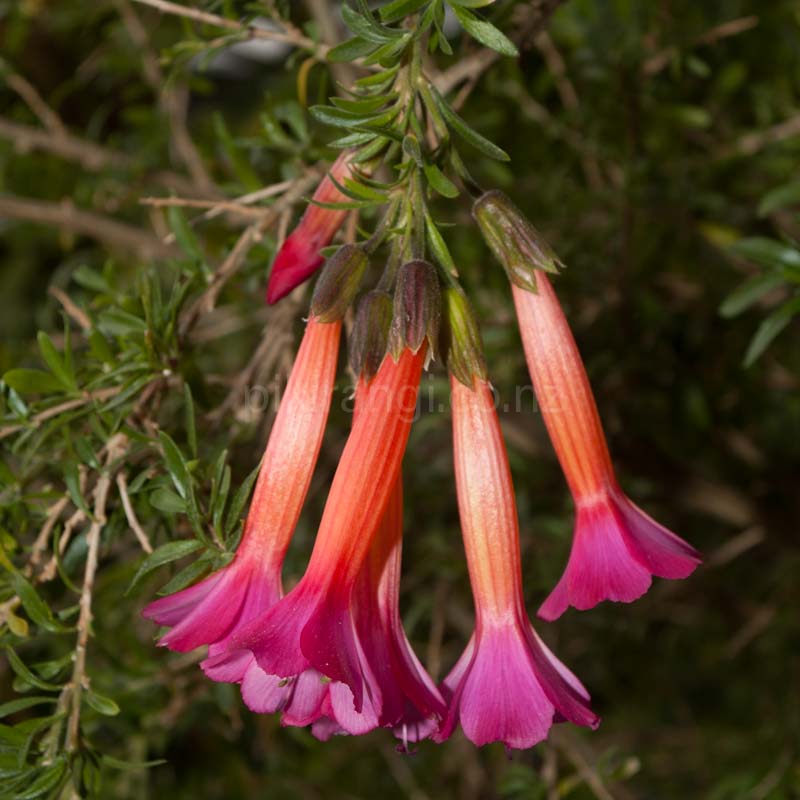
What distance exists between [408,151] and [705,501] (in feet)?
5.06

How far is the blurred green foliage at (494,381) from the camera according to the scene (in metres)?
1.14

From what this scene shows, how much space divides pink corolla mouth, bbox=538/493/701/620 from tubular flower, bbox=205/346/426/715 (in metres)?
0.22

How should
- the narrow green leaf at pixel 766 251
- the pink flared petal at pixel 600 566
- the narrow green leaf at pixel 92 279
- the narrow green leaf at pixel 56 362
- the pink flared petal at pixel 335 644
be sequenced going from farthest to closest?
the narrow green leaf at pixel 92 279, the narrow green leaf at pixel 766 251, the narrow green leaf at pixel 56 362, the pink flared petal at pixel 600 566, the pink flared petal at pixel 335 644

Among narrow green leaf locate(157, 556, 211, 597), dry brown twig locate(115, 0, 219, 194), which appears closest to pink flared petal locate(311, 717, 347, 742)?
narrow green leaf locate(157, 556, 211, 597)

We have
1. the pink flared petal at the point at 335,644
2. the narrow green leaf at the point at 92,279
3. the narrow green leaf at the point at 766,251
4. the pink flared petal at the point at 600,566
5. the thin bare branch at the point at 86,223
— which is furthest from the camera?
the thin bare branch at the point at 86,223

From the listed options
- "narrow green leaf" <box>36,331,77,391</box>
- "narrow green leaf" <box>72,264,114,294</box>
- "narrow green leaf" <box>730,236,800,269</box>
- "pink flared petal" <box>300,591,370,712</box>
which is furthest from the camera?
"narrow green leaf" <box>72,264,114,294</box>

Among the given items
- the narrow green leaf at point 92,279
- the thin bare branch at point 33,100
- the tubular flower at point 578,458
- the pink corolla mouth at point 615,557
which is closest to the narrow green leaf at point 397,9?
the tubular flower at point 578,458

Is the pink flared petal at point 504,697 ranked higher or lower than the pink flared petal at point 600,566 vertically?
lower

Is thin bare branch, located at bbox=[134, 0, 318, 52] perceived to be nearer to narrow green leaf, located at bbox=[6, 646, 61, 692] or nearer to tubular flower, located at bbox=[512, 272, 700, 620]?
tubular flower, located at bbox=[512, 272, 700, 620]

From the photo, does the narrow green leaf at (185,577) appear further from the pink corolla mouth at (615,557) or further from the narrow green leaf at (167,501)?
the pink corolla mouth at (615,557)

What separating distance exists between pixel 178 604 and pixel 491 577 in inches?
13.0

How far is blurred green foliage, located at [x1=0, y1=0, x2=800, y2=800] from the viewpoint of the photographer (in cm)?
114

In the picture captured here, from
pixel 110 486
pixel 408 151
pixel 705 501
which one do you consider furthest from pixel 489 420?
pixel 705 501

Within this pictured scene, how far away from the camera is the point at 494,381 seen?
170 centimetres
